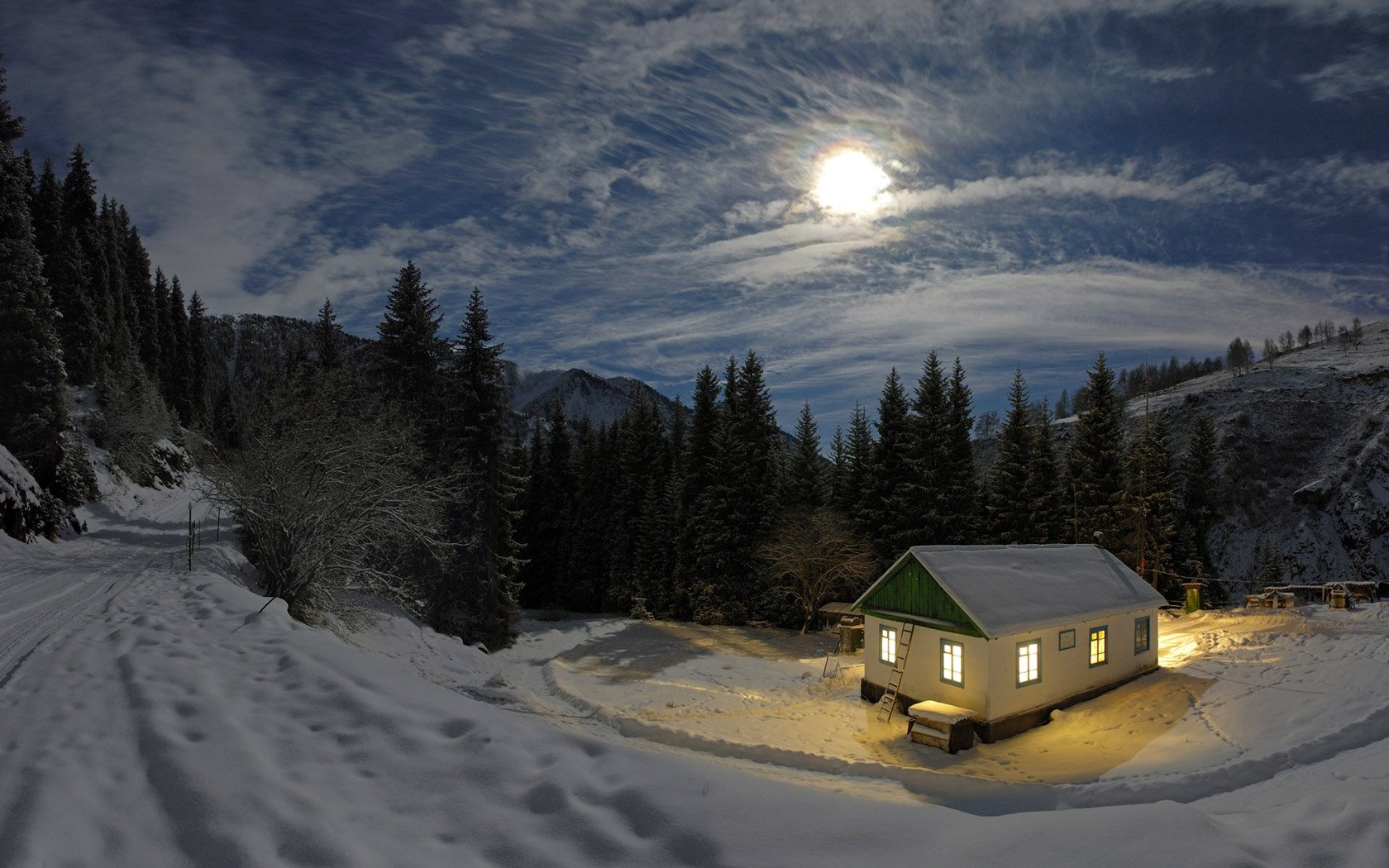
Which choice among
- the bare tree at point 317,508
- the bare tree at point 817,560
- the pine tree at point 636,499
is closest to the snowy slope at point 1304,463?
the bare tree at point 817,560

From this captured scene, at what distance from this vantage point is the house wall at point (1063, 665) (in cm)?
1670

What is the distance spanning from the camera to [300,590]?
615 inches

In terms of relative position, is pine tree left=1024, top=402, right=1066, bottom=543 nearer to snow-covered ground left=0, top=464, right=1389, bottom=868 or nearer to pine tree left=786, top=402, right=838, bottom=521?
pine tree left=786, top=402, right=838, bottom=521

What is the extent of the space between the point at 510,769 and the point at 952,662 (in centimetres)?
1604

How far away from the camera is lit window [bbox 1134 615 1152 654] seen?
20.6 meters

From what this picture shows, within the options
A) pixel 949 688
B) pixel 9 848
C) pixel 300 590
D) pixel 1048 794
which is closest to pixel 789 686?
pixel 949 688

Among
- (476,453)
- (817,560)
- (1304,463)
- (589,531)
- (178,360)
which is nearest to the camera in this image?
(476,453)

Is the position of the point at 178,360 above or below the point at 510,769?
above

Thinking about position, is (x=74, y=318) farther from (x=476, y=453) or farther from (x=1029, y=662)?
(x=1029, y=662)

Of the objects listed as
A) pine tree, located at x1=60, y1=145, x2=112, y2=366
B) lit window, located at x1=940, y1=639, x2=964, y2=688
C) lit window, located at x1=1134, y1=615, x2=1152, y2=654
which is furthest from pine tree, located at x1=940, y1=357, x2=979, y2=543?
pine tree, located at x1=60, y1=145, x2=112, y2=366

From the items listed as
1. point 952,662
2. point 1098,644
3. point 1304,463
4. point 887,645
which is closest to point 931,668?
point 952,662

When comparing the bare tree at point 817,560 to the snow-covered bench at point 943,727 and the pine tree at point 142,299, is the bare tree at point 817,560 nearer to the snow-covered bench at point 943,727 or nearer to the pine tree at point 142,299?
the snow-covered bench at point 943,727

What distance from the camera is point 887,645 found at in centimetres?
1988

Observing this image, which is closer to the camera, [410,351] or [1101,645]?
[1101,645]
